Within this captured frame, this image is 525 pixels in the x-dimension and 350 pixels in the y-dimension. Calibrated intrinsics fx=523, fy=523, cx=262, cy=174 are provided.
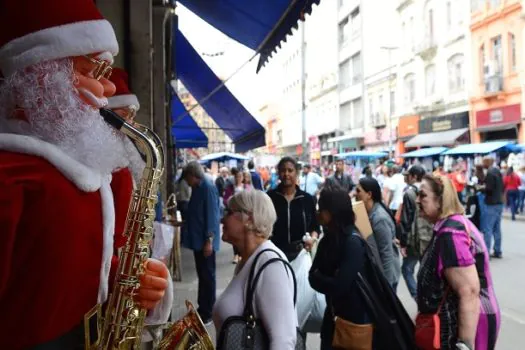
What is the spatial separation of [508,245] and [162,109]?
9.37 m

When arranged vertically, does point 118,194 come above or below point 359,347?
above

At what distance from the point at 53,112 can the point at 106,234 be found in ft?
1.32

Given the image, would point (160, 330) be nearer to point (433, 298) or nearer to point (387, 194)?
point (433, 298)

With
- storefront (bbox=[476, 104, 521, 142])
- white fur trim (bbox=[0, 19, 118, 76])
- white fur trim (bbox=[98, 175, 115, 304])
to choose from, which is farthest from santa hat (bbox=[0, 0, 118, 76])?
storefront (bbox=[476, 104, 521, 142])

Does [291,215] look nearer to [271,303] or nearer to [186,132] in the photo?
[271,303]

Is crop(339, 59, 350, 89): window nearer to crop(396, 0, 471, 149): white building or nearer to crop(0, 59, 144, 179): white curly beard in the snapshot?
crop(396, 0, 471, 149): white building

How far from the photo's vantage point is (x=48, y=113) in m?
1.58

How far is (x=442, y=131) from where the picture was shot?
3038 centimetres

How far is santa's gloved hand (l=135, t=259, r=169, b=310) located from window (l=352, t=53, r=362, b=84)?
146ft

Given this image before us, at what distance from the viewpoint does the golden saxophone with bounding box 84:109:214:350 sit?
5.73ft

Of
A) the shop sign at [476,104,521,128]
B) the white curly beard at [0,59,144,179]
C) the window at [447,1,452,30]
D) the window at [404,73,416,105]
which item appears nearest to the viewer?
the white curly beard at [0,59,144,179]

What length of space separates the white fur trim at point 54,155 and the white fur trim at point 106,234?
9cm

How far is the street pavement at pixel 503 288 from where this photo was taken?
19.0 ft

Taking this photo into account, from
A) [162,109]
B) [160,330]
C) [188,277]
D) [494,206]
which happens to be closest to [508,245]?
[494,206]
